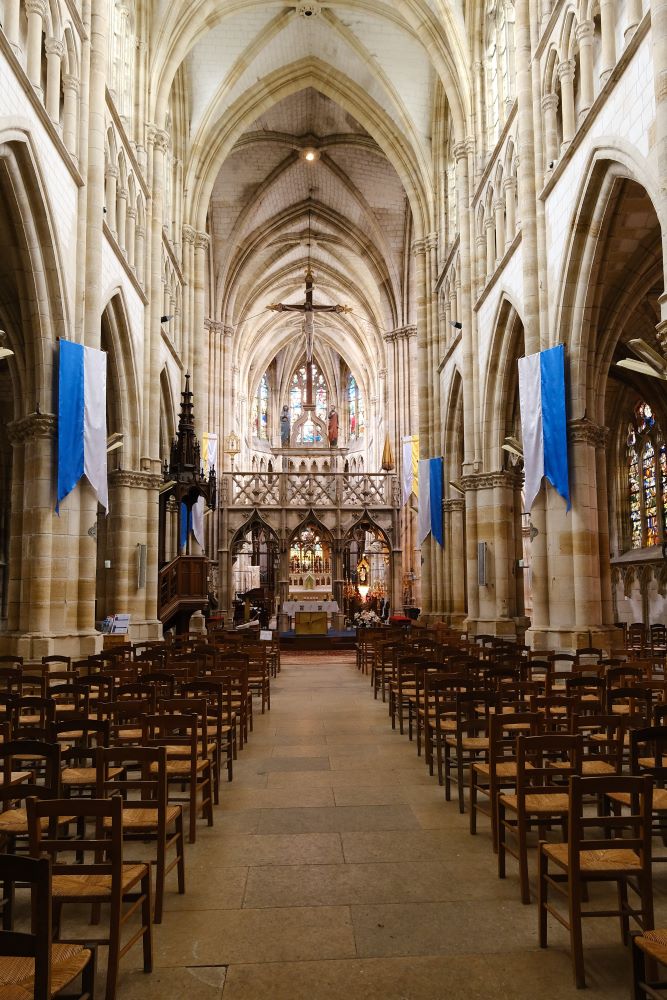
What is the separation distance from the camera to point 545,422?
1409cm

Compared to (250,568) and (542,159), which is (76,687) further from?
(250,568)

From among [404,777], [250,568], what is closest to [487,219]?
[404,777]

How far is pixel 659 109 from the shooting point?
9.22 meters

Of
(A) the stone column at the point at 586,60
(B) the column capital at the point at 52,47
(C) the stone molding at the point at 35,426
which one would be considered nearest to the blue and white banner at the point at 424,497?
(A) the stone column at the point at 586,60

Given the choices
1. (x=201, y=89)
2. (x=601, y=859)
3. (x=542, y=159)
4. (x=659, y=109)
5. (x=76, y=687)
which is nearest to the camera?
(x=601, y=859)

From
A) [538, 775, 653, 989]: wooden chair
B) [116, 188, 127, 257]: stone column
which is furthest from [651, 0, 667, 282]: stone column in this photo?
[116, 188, 127, 257]: stone column

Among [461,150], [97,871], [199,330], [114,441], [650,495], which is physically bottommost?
[97,871]

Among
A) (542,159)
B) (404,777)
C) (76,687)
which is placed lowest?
(404,777)

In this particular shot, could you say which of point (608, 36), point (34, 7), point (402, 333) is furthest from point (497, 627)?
point (402, 333)

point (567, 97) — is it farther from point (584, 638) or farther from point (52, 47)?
point (584, 638)

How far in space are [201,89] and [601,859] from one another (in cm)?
2797

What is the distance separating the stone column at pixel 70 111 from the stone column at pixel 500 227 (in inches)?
379

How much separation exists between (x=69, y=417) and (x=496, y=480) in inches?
419

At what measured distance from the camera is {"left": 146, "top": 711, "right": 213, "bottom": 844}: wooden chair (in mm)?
5441
